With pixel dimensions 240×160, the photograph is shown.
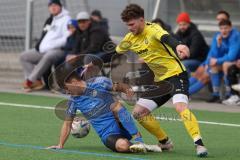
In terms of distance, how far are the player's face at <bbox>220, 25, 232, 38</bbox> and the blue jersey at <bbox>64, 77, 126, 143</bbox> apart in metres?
5.88

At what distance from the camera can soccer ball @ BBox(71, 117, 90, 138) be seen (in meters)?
9.76

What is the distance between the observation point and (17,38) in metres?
18.9

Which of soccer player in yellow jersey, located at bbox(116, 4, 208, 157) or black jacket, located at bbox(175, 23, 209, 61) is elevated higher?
soccer player in yellow jersey, located at bbox(116, 4, 208, 157)

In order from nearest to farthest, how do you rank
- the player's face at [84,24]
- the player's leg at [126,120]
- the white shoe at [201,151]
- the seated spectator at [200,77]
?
the white shoe at [201,151], the player's leg at [126,120], the seated spectator at [200,77], the player's face at [84,24]

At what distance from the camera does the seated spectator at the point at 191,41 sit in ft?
51.4


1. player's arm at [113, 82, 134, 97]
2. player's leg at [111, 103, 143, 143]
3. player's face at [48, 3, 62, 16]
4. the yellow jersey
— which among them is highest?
the yellow jersey

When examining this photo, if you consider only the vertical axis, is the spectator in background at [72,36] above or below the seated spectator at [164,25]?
below

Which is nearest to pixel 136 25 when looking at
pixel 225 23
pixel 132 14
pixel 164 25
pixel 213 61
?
pixel 132 14

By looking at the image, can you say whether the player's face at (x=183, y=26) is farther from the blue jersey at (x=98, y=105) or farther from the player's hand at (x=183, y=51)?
the player's hand at (x=183, y=51)

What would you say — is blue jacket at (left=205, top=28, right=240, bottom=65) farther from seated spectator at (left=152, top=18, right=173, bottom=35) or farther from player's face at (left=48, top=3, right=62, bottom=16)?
player's face at (left=48, top=3, right=62, bottom=16)

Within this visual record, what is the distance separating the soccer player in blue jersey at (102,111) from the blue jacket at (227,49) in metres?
5.76

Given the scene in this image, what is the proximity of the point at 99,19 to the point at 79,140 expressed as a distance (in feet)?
24.1

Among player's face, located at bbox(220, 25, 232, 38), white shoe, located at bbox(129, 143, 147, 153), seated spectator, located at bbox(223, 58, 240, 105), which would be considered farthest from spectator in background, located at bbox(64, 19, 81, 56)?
white shoe, located at bbox(129, 143, 147, 153)

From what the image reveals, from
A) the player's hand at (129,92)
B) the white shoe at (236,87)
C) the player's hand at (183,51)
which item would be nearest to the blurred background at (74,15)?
the white shoe at (236,87)
